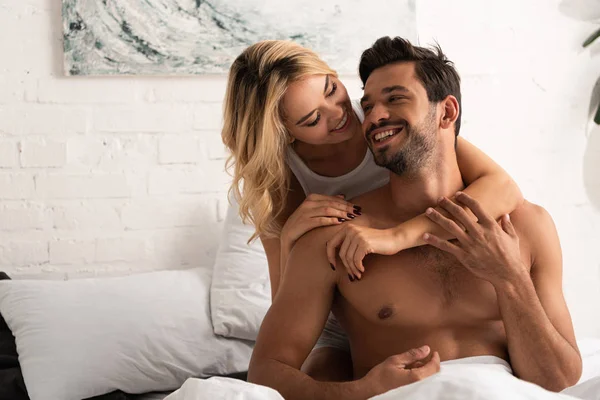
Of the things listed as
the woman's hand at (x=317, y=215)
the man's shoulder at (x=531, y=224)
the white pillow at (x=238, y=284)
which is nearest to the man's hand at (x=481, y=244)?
the man's shoulder at (x=531, y=224)

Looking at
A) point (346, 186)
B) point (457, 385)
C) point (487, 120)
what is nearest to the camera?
point (457, 385)

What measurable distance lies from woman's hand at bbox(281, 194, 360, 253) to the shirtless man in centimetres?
3

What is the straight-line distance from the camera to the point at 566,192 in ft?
11.1

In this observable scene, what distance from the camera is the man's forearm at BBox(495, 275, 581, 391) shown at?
1.66 m

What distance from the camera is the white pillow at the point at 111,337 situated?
2.26 meters

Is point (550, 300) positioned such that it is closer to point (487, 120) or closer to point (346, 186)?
point (346, 186)

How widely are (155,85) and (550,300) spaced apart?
5.39ft

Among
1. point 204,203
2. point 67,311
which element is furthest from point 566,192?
point 67,311

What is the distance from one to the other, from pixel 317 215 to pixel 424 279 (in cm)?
28

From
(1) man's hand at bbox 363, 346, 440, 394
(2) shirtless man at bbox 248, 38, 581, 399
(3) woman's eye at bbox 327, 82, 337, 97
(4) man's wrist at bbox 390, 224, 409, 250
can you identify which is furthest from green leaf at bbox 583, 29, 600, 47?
(1) man's hand at bbox 363, 346, 440, 394

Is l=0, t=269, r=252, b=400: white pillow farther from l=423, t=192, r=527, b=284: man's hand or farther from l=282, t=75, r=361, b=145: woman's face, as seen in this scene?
l=423, t=192, r=527, b=284: man's hand

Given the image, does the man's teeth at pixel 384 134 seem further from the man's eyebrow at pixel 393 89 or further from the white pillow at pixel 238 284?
the white pillow at pixel 238 284

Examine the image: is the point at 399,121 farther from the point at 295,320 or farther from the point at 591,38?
the point at 591,38

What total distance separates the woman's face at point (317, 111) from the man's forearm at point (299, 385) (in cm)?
54
